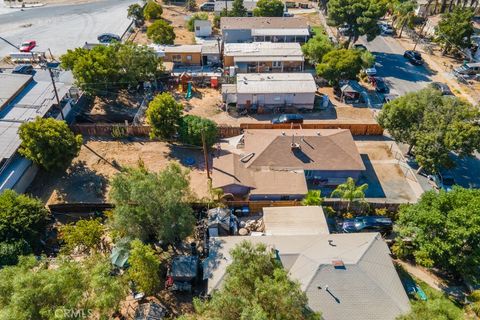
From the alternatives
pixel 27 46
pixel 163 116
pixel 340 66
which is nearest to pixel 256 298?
pixel 163 116

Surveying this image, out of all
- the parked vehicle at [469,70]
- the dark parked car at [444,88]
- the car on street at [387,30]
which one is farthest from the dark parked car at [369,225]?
the car on street at [387,30]

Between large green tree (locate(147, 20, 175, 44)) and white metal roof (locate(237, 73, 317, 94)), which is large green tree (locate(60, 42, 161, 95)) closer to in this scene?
large green tree (locate(147, 20, 175, 44))

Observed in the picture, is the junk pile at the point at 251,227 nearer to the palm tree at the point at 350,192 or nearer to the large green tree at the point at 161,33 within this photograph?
the palm tree at the point at 350,192

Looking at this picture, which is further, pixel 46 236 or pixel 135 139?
pixel 135 139

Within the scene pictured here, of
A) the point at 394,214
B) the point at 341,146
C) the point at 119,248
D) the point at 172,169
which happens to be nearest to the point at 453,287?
the point at 394,214

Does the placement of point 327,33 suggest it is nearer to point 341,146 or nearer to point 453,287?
point 341,146
